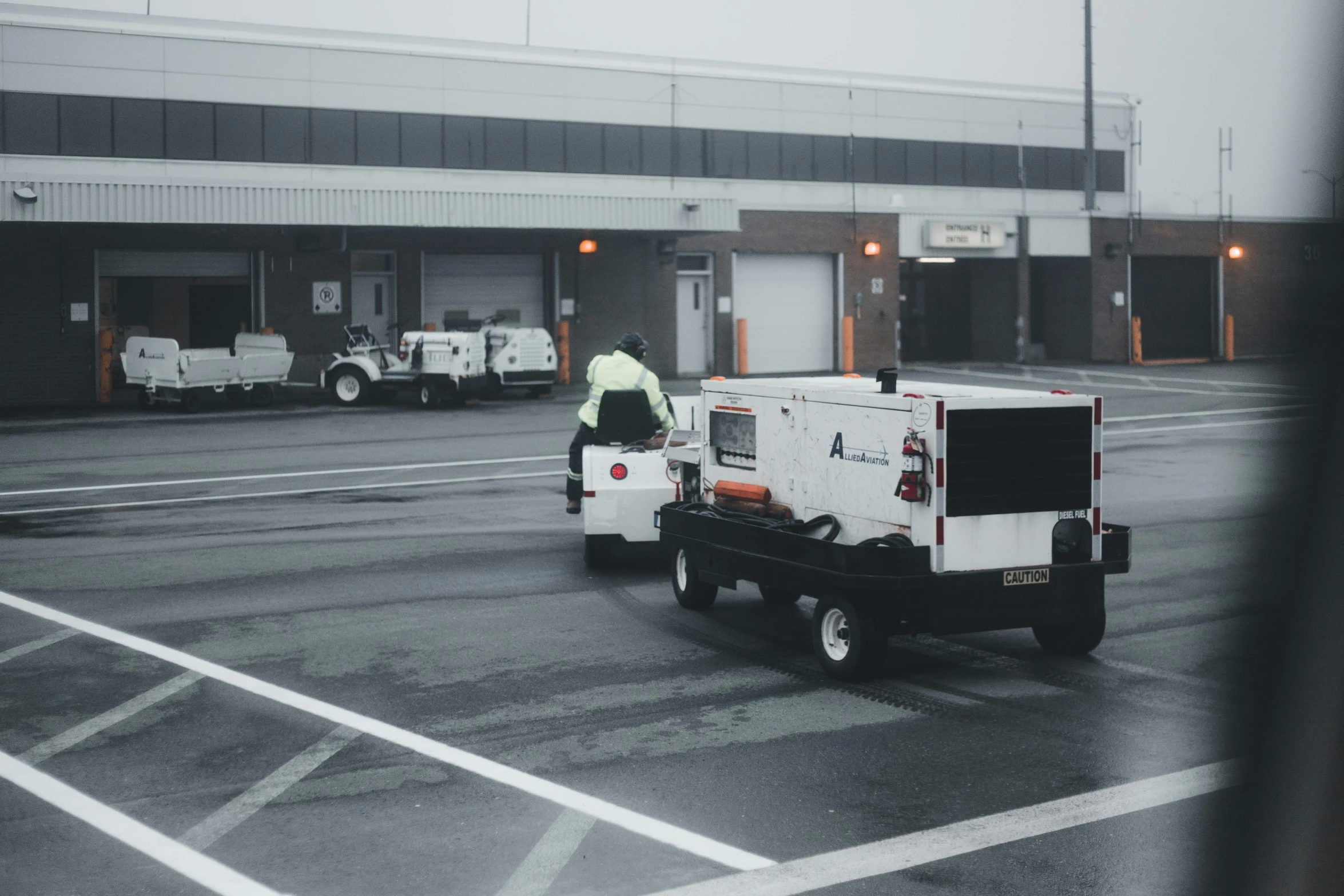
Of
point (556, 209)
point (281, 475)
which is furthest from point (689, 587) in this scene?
point (556, 209)

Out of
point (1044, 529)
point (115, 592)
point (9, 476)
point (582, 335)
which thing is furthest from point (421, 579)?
point (582, 335)

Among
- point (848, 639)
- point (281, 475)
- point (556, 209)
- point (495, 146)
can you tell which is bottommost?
point (848, 639)

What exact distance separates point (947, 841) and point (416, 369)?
80.9ft

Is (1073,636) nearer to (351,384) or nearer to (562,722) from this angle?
(562,722)

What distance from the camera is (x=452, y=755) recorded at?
716 cm

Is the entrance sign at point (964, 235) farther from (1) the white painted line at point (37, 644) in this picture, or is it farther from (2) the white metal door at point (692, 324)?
(1) the white painted line at point (37, 644)

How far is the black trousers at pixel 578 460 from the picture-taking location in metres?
13.1

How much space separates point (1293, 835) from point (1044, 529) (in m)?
7.08

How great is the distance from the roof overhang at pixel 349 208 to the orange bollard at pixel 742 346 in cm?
392

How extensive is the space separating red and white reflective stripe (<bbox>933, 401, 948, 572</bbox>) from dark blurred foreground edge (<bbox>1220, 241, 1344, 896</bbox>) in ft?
21.5

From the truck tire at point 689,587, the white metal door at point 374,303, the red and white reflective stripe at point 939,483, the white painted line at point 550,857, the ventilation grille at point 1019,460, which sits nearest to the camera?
the white painted line at point 550,857

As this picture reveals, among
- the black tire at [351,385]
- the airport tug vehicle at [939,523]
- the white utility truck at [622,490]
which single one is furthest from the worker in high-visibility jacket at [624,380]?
the black tire at [351,385]

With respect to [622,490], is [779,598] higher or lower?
lower

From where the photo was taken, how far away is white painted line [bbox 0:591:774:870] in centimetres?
592
